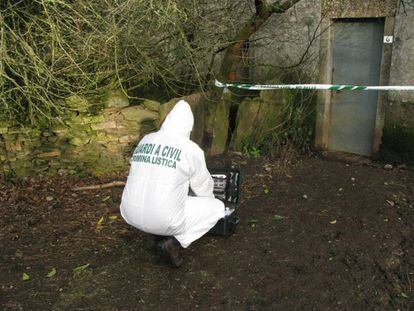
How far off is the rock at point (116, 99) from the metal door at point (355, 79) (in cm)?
337

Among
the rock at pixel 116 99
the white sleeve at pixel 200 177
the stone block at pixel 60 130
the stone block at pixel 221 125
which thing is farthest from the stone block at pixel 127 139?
the white sleeve at pixel 200 177

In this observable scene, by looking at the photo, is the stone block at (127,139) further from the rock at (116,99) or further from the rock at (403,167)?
the rock at (403,167)

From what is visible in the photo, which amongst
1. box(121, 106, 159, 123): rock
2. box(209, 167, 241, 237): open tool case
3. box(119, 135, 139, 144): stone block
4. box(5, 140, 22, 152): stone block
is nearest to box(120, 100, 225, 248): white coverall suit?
box(209, 167, 241, 237): open tool case

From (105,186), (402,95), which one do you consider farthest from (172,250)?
(402,95)

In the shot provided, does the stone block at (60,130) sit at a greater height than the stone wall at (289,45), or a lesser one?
lesser

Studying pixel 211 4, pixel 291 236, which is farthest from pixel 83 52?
pixel 291 236

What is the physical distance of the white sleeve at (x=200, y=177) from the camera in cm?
362

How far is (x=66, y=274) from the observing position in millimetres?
3807

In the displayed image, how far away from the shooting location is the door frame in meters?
6.29

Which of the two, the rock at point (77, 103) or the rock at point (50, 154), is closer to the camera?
the rock at point (77, 103)

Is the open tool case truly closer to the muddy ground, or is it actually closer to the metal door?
the muddy ground

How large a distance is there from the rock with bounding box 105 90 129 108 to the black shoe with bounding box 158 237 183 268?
275 cm

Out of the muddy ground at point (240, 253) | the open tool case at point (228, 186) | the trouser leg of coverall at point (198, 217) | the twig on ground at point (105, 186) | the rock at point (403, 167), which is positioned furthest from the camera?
the rock at point (403, 167)

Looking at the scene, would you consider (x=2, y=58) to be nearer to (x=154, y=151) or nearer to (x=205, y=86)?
(x=154, y=151)
